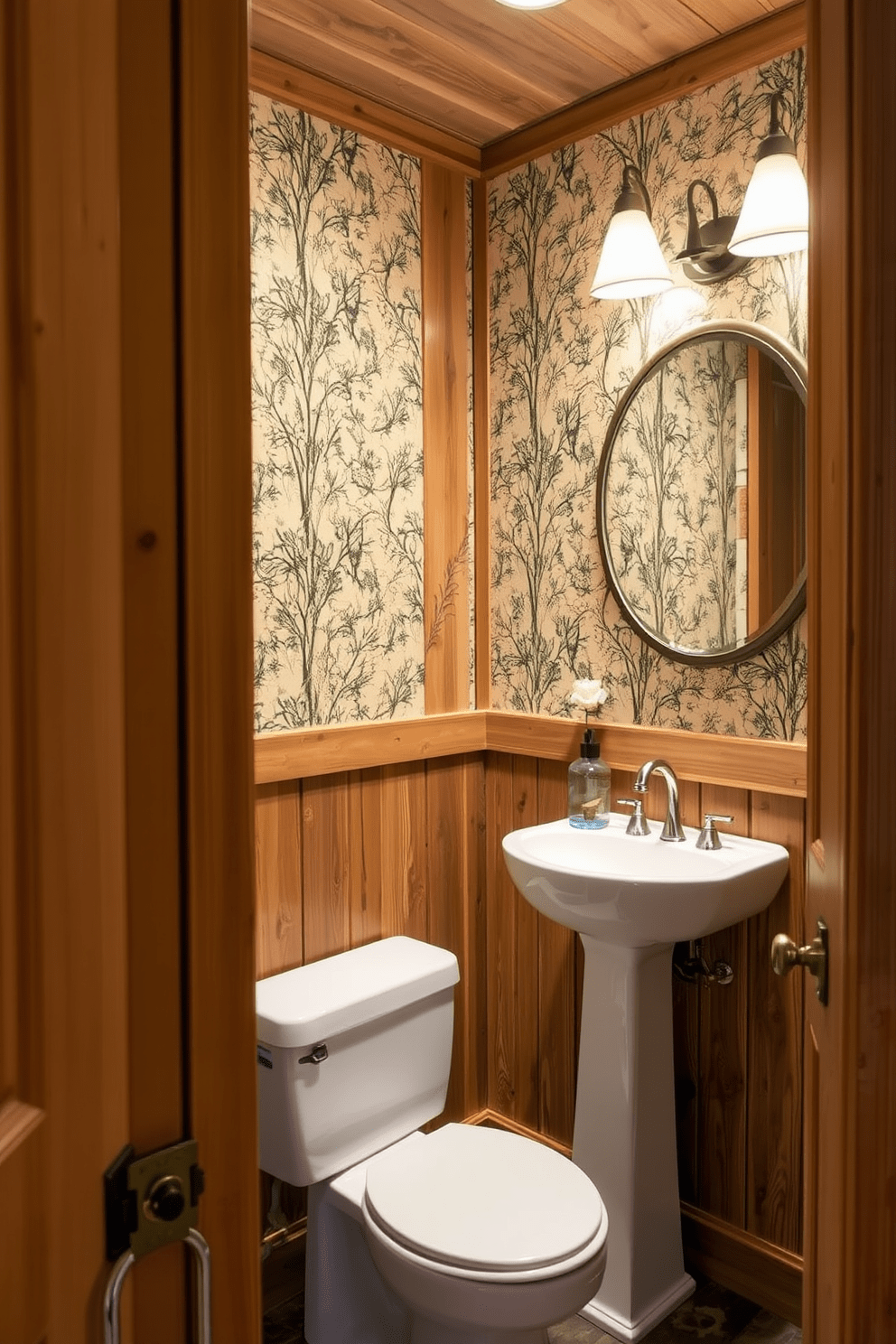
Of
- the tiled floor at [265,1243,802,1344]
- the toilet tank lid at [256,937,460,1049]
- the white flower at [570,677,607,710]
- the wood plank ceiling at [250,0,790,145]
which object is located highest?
the wood plank ceiling at [250,0,790,145]

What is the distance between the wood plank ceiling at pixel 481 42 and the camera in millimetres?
1890

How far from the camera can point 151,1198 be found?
0.68 metres

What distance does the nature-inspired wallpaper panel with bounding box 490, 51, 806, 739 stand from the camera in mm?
1979

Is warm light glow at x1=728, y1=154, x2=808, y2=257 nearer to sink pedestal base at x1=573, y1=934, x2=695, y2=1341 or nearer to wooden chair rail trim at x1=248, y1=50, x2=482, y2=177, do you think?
wooden chair rail trim at x1=248, y1=50, x2=482, y2=177

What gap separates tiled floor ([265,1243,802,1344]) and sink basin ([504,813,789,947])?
30.3 inches

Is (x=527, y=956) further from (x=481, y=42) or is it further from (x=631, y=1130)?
(x=481, y=42)

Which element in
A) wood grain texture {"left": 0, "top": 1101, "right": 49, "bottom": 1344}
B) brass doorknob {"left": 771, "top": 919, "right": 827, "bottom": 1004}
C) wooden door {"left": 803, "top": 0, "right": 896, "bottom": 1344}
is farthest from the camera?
brass doorknob {"left": 771, "top": 919, "right": 827, "bottom": 1004}

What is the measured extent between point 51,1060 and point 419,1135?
1.52 metres

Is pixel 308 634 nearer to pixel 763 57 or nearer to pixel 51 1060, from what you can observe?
pixel 763 57

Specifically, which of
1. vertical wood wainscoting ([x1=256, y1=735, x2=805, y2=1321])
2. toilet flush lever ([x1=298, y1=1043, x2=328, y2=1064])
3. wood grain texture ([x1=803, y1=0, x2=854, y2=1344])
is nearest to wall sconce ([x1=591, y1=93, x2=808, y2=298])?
wood grain texture ([x1=803, y1=0, x2=854, y2=1344])

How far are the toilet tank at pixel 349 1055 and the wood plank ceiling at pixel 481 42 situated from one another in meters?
1.84

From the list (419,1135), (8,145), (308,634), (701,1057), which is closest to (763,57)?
(308,634)

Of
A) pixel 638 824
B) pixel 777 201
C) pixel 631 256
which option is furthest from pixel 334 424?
pixel 638 824

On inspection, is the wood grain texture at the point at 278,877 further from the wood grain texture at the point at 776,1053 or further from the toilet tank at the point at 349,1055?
the wood grain texture at the point at 776,1053
